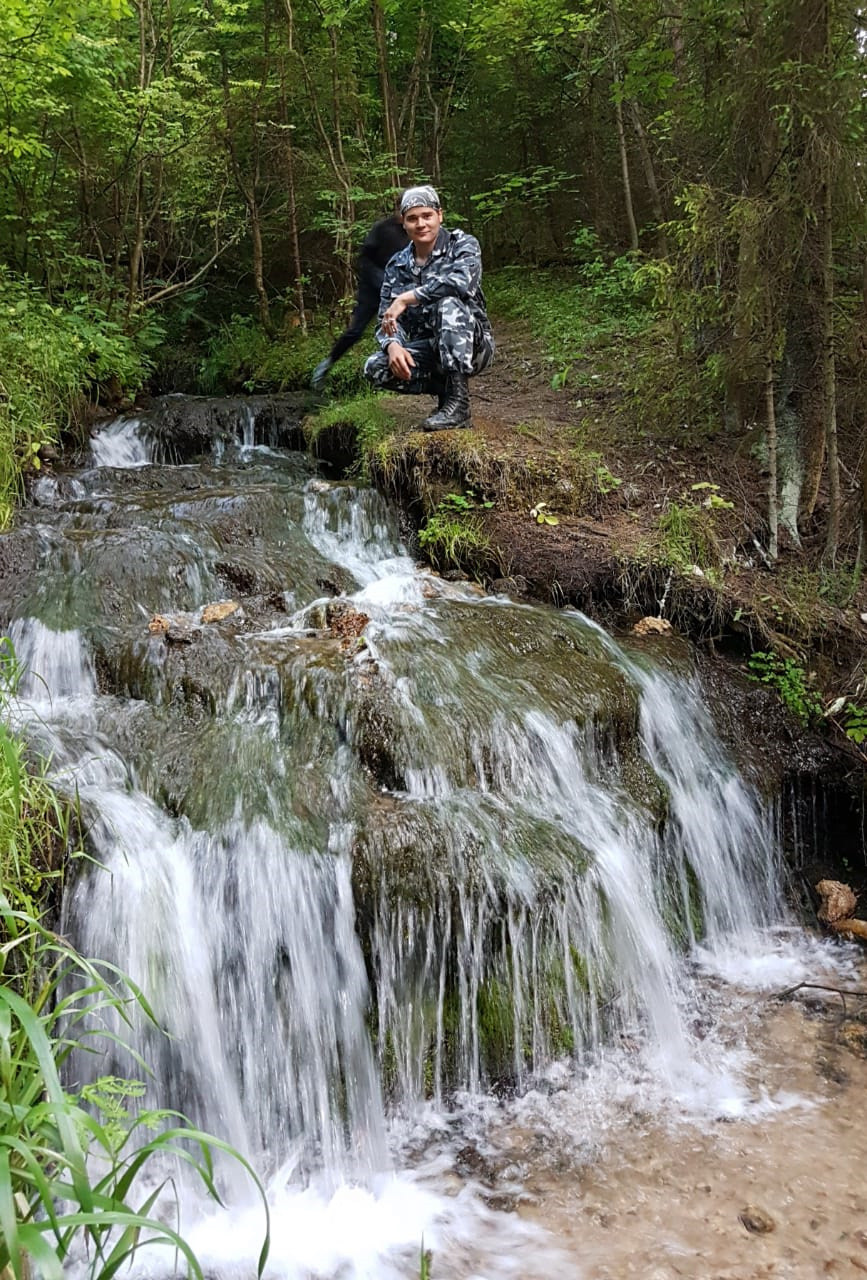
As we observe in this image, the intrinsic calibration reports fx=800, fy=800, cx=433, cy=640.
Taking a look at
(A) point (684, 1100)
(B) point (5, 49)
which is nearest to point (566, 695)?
(A) point (684, 1100)

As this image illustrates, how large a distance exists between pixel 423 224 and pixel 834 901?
4.50 metres

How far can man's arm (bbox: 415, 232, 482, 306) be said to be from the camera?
522 centimetres

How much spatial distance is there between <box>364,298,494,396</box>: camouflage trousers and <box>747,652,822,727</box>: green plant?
2.72 metres

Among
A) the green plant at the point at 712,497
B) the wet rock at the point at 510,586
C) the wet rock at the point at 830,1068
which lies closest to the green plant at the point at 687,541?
the green plant at the point at 712,497

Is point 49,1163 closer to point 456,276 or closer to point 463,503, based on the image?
point 463,503

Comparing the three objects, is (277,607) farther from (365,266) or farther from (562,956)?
(365,266)

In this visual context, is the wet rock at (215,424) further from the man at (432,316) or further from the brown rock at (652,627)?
the brown rock at (652,627)

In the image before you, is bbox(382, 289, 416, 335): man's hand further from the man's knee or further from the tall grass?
the tall grass

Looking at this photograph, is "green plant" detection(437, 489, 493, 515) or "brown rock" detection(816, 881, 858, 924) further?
"green plant" detection(437, 489, 493, 515)

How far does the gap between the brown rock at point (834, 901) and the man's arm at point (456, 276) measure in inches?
160

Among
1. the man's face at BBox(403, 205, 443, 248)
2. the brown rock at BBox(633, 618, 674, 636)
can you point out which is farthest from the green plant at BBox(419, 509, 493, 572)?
the man's face at BBox(403, 205, 443, 248)

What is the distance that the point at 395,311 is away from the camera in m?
5.16

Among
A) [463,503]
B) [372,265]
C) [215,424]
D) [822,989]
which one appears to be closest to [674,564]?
[463,503]

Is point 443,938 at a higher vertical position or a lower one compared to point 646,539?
lower
